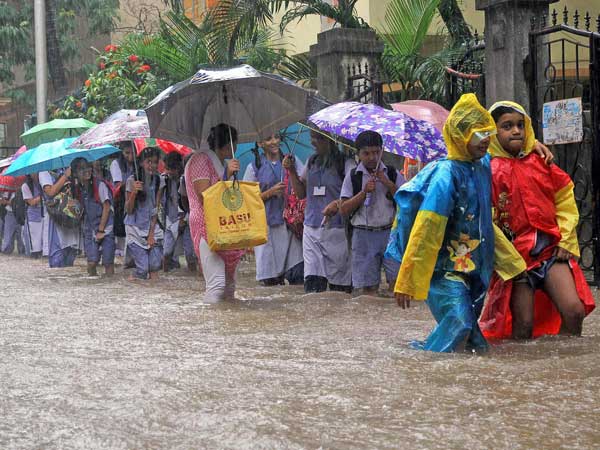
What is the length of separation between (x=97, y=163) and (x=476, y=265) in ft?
30.8

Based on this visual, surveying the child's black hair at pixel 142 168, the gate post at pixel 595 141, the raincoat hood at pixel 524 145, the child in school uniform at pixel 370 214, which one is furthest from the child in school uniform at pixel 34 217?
the raincoat hood at pixel 524 145

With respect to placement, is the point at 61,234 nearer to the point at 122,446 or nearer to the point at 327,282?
the point at 327,282

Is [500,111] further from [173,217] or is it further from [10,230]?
[10,230]

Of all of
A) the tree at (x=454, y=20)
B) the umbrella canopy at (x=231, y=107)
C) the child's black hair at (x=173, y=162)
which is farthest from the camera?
the tree at (x=454, y=20)

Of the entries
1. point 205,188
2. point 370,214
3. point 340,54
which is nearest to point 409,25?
point 340,54

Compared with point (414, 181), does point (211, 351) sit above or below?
below

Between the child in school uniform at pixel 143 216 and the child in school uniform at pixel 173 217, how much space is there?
0.95 m

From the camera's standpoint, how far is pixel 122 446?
16.0 ft

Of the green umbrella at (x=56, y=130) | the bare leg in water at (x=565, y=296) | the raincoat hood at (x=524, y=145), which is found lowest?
the bare leg in water at (x=565, y=296)

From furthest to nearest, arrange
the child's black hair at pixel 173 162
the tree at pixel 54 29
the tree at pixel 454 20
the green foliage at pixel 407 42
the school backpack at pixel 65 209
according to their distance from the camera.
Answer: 1. the tree at pixel 54 29
2. the green foliage at pixel 407 42
3. the tree at pixel 454 20
4. the school backpack at pixel 65 209
5. the child's black hair at pixel 173 162

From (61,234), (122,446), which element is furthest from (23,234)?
(122,446)

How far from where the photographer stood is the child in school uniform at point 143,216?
14.1m

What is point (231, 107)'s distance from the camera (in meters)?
11.5

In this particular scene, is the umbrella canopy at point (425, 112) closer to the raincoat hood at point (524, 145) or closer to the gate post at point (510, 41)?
the gate post at point (510, 41)
